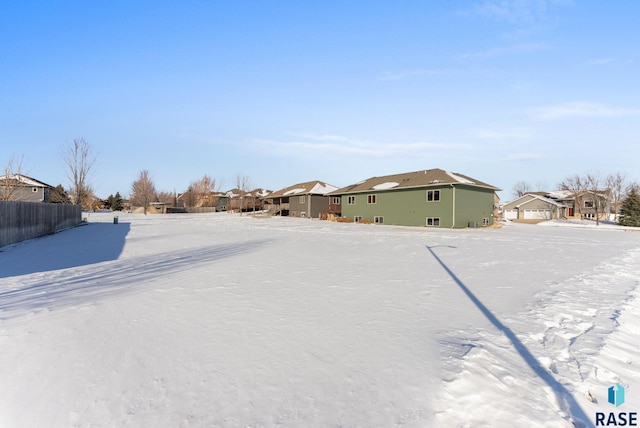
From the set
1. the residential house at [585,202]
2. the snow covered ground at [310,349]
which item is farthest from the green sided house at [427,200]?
the residential house at [585,202]

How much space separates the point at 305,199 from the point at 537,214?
127 ft

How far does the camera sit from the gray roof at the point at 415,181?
28.3 m

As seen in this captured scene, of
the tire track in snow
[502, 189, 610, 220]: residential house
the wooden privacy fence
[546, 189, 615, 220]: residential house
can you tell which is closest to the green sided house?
the tire track in snow

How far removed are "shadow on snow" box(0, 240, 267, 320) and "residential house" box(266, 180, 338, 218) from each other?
31769 millimetres

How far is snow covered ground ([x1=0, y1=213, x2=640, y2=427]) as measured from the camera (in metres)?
2.69

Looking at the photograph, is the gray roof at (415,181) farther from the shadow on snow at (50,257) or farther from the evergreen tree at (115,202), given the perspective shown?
the evergreen tree at (115,202)

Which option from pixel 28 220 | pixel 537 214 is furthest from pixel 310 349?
pixel 537 214

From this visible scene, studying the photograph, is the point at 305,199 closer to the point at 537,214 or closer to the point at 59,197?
the point at 59,197

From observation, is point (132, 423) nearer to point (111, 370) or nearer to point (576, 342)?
point (111, 370)

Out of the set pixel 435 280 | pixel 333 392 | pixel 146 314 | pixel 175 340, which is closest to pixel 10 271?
pixel 146 314

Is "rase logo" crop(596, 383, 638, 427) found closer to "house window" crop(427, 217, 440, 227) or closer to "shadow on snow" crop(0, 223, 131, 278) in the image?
"shadow on snow" crop(0, 223, 131, 278)

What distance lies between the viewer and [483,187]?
29281mm

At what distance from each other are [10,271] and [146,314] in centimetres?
588

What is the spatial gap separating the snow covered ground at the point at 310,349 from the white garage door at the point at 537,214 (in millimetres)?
52100
